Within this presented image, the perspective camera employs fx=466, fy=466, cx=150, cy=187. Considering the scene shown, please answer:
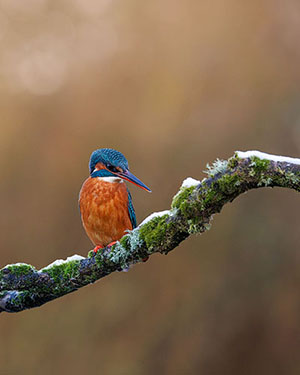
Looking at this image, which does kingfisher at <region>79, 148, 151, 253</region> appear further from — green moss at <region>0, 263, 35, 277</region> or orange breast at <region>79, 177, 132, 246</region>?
green moss at <region>0, 263, 35, 277</region>

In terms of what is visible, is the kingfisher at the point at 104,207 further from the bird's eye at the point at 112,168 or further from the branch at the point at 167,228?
the branch at the point at 167,228

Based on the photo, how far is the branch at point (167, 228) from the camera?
1.46 metres

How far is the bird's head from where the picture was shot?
8.27ft

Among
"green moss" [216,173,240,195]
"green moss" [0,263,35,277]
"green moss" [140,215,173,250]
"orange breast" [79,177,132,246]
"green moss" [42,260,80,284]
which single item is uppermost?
"orange breast" [79,177,132,246]

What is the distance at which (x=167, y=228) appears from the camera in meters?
1.74

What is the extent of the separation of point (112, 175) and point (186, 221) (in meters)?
1.06

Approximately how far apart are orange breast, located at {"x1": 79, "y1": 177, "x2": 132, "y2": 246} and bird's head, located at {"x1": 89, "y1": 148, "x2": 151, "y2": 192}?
147mm

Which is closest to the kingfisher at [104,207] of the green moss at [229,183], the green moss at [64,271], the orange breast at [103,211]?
the orange breast at [103,211]

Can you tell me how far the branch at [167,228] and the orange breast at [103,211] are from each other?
0.62 meters

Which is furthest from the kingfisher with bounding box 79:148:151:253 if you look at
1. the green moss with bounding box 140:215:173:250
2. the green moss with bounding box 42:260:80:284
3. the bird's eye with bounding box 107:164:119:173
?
the green moss with bounding box 140:215:173:250

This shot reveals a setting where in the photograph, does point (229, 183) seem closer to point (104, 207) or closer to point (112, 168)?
point (112, 168)

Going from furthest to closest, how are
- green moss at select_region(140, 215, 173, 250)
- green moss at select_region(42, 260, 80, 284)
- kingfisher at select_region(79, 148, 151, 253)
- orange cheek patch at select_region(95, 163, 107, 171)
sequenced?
kingfisher at select_region(79, 148, 151, 253), orange cheek patch at select_region(95, 163, 107, 171), green moss at select_region(42, 260, 80, 284), green moss at select_region(140, 215, 173, 250)

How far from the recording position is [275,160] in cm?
145

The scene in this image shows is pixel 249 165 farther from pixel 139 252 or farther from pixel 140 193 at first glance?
pixel 140 193
